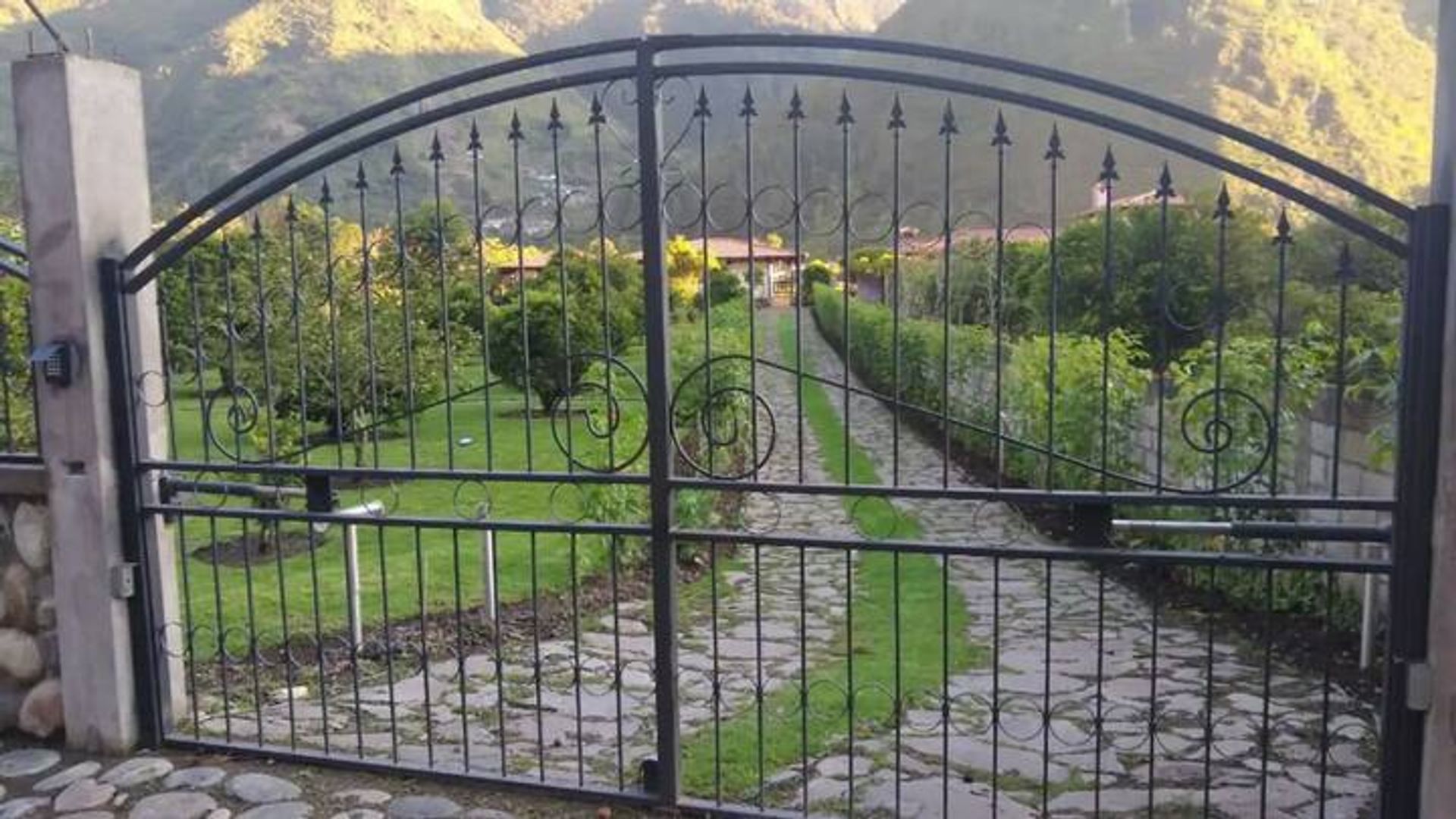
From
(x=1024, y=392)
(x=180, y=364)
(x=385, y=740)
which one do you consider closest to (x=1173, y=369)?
(x=1024, y=392)

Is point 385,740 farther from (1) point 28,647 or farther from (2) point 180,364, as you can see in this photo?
(2) point 180,364

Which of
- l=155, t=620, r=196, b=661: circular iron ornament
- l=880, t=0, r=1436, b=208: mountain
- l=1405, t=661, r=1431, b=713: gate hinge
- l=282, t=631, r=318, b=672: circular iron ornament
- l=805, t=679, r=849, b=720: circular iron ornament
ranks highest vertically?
l=880, t=0, r=1436, b=208: mountain

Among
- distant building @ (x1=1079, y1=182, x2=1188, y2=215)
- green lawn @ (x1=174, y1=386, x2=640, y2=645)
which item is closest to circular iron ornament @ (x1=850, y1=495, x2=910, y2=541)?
green lawn @ (x1=174, y1=386, x2=640, y2=645)

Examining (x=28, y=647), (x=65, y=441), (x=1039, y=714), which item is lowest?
(x=1039, y=714)

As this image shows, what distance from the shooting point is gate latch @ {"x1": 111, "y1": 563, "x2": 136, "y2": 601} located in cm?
432

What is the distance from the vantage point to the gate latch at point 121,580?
4.32 metres

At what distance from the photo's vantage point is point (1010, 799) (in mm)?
3992

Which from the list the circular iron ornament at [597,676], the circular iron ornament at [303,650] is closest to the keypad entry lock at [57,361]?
the circular iron ornament at [303,650]

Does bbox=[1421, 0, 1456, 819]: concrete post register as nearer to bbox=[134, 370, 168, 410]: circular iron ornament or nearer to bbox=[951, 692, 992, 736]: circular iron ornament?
bbox=[951, 692, 992, 736]: circular iron ornament

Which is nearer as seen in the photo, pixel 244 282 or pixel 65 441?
pixel 65 441

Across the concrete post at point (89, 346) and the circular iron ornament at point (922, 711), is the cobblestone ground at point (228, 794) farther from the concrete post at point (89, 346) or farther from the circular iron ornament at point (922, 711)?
the circular iron ornament at point (922, 711)

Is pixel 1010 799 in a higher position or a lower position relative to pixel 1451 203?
lower

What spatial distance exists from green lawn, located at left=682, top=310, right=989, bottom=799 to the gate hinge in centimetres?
123

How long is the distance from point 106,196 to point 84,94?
0.37 m
